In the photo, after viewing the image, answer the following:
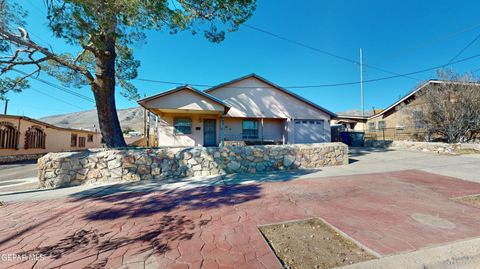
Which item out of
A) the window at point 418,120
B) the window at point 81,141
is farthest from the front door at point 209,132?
the window at point 81,141

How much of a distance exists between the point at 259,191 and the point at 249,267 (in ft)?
10.0

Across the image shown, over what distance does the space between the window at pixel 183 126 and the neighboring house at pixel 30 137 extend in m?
12.0

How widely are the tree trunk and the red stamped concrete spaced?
3.65 meters

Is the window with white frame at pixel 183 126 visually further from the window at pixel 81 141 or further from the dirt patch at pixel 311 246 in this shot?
the window at pixel 81 141

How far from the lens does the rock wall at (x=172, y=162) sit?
612 cm

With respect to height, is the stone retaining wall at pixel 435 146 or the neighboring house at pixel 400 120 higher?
the neighboring house at pixel 400 120

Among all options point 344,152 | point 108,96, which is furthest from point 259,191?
point 108,96

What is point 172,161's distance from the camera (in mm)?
6965

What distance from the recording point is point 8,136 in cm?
1337

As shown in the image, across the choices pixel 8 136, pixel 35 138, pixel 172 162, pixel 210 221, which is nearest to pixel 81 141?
pixel 35 138

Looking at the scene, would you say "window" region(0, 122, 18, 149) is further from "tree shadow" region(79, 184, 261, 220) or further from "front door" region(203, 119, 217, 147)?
"tree shadow" region(79, 184, 261, 220)

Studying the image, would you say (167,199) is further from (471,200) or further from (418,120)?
(418,120)

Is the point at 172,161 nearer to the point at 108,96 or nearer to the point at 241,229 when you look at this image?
the point at 108,96

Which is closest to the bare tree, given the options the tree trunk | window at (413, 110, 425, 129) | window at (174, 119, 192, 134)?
window at (413, 110, 425, 129)
